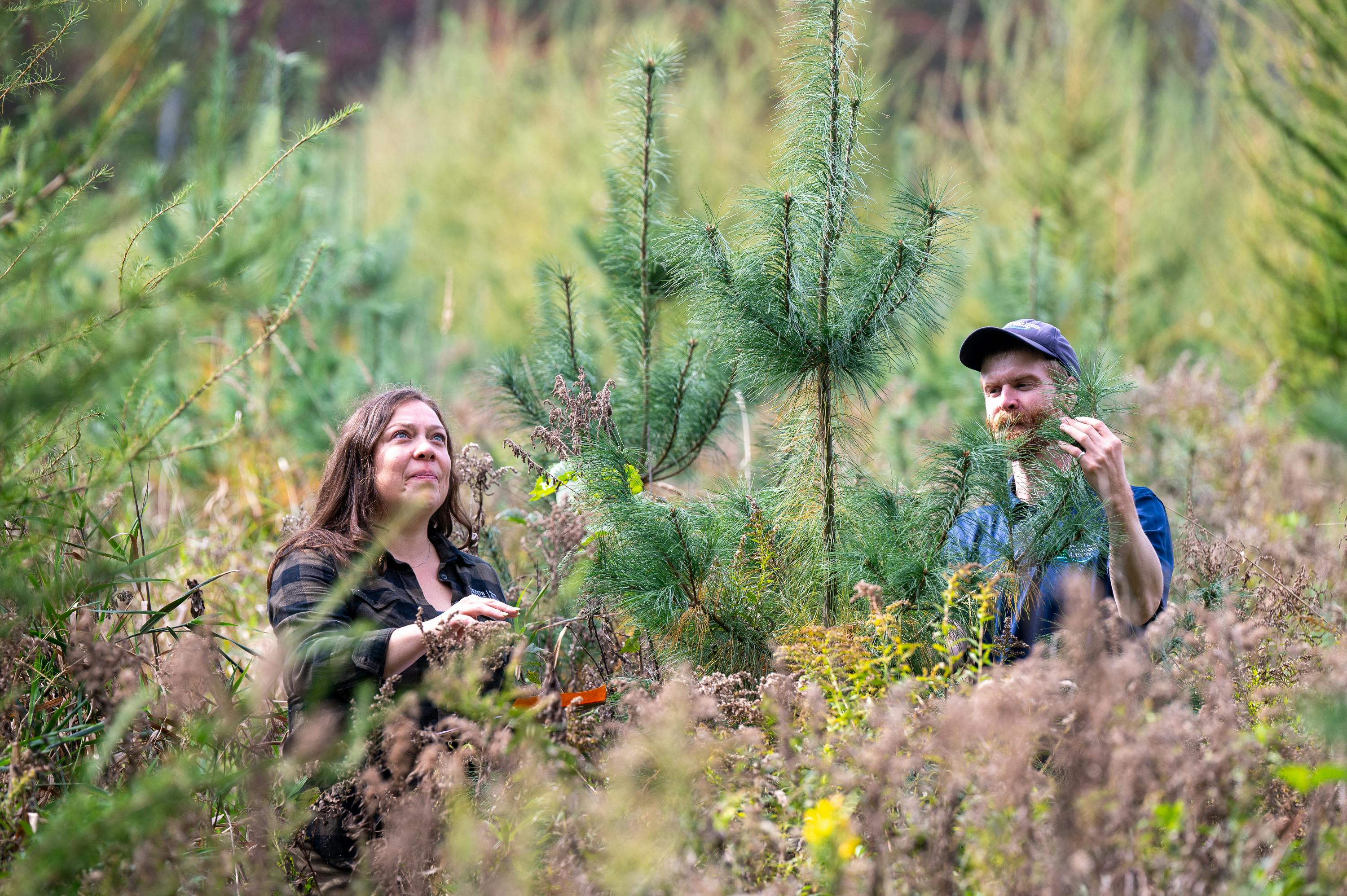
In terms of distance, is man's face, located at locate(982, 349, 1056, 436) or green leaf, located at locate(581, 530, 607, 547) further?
man's face, located at locate(982, 349, 1056, 436)

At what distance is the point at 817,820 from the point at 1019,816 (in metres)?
0.29

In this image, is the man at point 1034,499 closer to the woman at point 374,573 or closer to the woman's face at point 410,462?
the woman at point 374,573

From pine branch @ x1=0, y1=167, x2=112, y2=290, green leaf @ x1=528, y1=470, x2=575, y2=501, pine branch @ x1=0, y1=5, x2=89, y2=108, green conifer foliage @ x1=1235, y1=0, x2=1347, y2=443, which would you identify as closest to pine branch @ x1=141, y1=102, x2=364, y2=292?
pine branch @ x1=0, y1=167, x2=112, y2=290

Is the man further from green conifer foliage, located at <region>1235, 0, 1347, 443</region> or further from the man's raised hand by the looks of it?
green conifer foliage, located at <region>1235, 0, 1347, 443</region>

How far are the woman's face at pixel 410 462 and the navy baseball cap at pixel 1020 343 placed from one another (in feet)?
4.31

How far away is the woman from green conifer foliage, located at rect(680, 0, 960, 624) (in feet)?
2.53

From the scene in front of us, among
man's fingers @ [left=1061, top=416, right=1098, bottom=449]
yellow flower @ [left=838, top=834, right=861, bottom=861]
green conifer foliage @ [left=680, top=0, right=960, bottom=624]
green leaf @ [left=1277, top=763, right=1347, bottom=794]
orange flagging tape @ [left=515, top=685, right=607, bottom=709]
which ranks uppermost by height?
green conifer foliage @ [left=680, top=0, right=960, bottom=624]

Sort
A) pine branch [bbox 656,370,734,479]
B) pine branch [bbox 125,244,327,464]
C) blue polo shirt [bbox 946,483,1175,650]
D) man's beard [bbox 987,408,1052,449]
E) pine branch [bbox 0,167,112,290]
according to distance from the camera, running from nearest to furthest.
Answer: pine branch [bbox 125,244,327,464] → pine branch [bbox 0,167,112,290] → blue polo shirt [bbox 946,483,1175,650] → man's beard [bbox 987,408,1052,449] → pine branch [bbox 656,370,734,479]

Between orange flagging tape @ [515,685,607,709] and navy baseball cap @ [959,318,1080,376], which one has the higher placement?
navy baseball cap @ [959,318,1080,376]

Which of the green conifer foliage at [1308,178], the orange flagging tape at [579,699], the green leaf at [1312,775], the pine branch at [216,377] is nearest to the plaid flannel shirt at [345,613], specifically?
the orange flagging tape at [579,699]

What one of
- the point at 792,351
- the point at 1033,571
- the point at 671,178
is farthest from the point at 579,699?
the point at 671,178

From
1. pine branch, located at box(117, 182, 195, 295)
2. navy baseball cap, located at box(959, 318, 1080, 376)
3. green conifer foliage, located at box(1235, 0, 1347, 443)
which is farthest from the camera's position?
green conifer foliage, located at box(1235, 0, 1347, 443)

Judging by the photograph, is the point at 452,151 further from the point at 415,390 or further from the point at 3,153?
the point at 3,153

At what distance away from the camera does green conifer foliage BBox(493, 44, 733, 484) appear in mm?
2807
